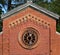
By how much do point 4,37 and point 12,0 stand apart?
2262 centimetres

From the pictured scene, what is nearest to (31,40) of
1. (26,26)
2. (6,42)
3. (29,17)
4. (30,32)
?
(30,32)

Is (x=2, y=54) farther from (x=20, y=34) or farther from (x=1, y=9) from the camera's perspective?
(x=1, y=9)

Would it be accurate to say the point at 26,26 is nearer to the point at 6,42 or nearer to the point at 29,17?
the point at 29,17

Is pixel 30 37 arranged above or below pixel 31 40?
above

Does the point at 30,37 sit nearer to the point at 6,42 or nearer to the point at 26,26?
the point at 26,26

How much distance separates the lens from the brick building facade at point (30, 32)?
2369 centimetres

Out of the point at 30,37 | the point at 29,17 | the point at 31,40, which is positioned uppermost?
the point at 29,17

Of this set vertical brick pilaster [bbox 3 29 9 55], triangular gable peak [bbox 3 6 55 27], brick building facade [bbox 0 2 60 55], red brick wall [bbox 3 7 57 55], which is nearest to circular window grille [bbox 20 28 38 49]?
brick building facade [bbox 0 2 60 55]

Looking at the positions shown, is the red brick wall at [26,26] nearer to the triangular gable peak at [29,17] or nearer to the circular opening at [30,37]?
the triangular gable peak at [29,17]

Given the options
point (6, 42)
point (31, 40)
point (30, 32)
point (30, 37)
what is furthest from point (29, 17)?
point (6, 42)

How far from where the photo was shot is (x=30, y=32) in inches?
931

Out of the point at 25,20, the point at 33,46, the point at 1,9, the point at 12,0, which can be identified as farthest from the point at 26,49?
the point at 12,0

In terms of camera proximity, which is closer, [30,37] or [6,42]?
[30,37]

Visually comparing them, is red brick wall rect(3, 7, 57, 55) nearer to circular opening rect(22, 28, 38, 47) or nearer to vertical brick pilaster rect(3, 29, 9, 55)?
vertical brick pilaster rect(3, 29, 9, 55)
